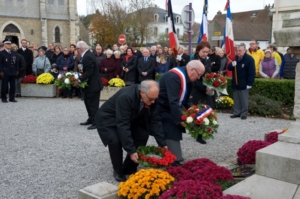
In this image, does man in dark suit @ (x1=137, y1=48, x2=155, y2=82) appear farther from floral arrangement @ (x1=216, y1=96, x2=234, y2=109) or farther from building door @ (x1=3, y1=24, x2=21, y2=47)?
building door @ (x1=3, y1=24, x2=21, y2=47)

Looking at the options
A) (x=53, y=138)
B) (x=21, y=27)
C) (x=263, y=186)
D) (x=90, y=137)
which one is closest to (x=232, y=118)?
(x=90, y=137)

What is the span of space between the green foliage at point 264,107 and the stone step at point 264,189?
668 cm

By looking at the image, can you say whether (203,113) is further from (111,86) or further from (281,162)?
(111,86)

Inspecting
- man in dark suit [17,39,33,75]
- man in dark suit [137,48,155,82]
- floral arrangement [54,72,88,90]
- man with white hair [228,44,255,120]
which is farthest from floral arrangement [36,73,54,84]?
man with white hair [228,44,255,120]

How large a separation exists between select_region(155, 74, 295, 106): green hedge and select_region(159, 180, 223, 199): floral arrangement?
324 inches

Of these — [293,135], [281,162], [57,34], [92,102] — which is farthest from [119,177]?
[57,34]

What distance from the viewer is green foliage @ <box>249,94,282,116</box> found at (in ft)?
34.7

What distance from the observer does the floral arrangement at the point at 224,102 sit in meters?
11.3

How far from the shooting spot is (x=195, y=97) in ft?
25.1

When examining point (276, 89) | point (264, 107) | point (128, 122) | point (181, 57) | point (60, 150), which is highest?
point (181, 57)

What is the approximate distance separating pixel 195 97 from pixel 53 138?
10.5ft

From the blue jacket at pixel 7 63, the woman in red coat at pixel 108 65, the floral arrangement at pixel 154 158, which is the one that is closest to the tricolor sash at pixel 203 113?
the floral arrangement at pixel 154 158

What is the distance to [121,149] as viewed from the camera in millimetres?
5164

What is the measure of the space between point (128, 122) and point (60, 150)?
8.70ft
